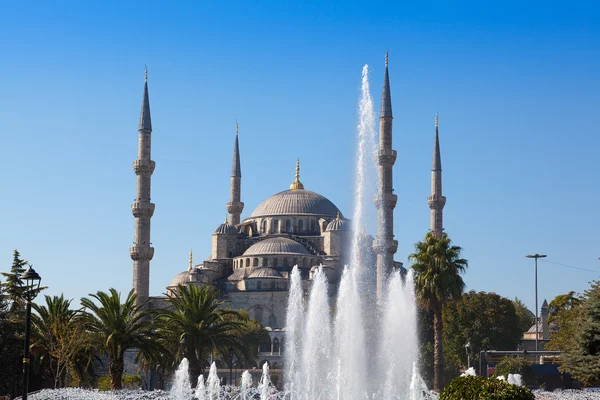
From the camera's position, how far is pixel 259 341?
258ft

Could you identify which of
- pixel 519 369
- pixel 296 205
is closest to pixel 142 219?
pixel 519 369

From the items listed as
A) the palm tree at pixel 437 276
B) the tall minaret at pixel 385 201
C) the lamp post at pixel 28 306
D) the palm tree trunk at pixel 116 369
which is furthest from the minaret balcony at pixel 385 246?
the lamp post at pixel 28 306

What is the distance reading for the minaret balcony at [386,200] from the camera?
66.3 metres

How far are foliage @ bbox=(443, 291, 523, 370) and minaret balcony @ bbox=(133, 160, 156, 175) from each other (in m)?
21.9

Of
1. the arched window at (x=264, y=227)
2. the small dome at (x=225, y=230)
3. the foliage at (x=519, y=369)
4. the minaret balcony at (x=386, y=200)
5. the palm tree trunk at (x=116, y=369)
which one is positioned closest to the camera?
the palm tree trunk at (x=116, y=369)

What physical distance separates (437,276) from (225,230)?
53.9m

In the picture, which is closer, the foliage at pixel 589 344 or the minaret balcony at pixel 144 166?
the foliage at pixel 589 344

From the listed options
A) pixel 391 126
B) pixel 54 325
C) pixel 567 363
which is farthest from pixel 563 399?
pixel 391 126

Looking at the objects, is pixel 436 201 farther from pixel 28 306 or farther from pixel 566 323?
pixel 28 306

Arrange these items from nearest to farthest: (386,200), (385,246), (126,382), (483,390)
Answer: (483,390), (126,382), (385,246), (386,200)

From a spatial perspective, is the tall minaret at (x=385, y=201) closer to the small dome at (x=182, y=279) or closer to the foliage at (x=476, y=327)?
the foliage at (x=476, y=327)

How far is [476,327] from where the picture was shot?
65.5 m

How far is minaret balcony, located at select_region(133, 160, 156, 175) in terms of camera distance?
7038 cm

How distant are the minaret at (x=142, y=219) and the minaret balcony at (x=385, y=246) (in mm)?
15373
